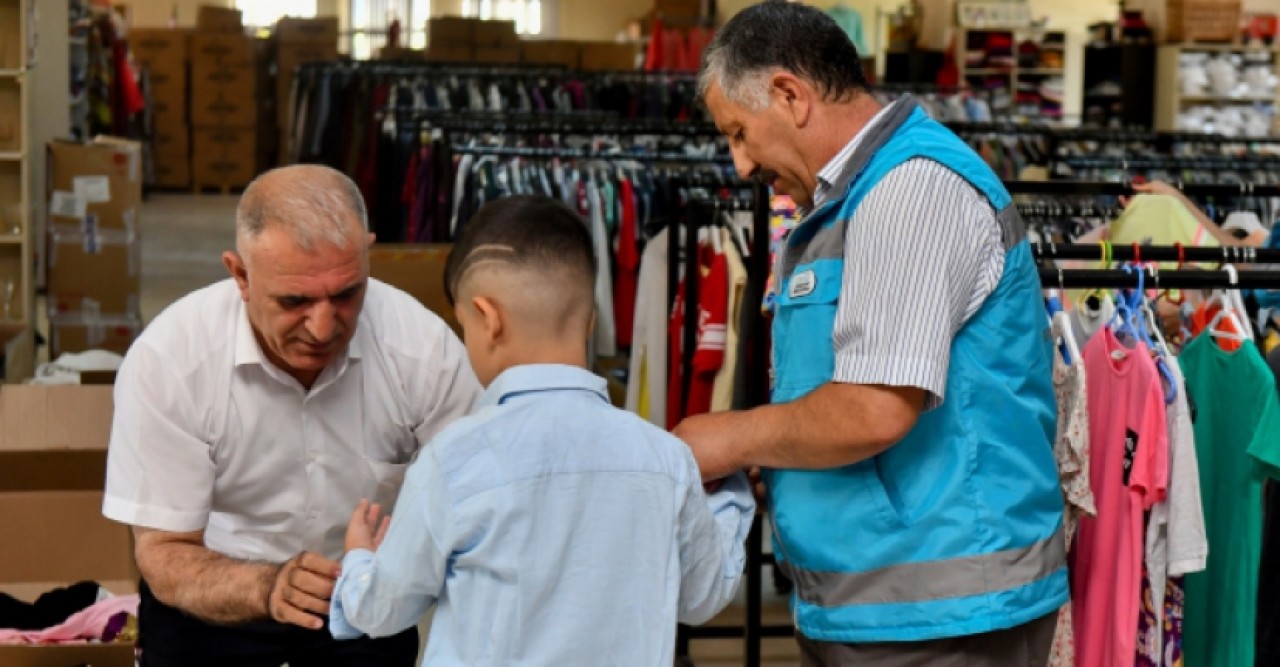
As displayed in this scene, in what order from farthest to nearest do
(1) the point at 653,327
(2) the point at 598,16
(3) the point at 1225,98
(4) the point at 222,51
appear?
(2) the point at 598,16
(4) the point at 222,51
(3) the point at 1225,98
(1) the point at 653,327

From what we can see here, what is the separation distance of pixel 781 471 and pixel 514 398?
39 cm

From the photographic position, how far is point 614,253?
5.52 m

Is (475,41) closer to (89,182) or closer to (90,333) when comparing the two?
(89,182)

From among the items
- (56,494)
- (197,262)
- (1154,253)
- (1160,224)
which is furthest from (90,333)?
(1154,253)

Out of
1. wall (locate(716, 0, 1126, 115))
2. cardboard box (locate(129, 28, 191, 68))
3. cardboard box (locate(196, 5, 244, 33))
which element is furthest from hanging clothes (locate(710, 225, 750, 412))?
cardboard box (locate(196, 5, 244, 33))

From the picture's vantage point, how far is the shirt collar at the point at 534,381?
1.92 metres

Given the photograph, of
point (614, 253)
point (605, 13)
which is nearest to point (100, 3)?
point (605, 13)

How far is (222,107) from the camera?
55.0ft

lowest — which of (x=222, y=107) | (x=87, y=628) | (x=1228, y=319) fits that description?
(x=87, y=628)

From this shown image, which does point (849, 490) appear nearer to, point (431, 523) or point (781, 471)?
point (781, 471)

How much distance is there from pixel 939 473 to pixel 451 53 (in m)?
12.0

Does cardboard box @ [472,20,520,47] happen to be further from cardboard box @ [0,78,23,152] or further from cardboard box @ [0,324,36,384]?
cardboard box @ [0,324,36,384]

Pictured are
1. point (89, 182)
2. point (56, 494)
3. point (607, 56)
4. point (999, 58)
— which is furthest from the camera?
point (999, 58)

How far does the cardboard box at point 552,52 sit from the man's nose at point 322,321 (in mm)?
11759
